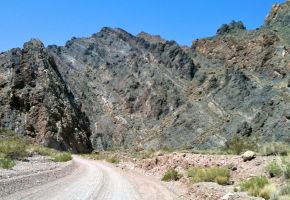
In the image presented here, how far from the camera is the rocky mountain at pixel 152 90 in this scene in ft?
301

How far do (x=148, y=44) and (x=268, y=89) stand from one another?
6376 cm

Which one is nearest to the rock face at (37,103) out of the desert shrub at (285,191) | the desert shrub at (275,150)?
the desert shrub at (275,150)

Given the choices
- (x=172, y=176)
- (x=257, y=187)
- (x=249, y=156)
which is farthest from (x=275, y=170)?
(x=172, y=176)

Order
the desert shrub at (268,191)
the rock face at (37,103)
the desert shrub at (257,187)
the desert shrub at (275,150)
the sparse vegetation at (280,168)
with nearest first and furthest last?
the desert shrub at (268,191) → the desert shrub at (257,187) → the sparse vegetation at (280,168) → the desert shrub at (275,150) → the rock face at (37,103)

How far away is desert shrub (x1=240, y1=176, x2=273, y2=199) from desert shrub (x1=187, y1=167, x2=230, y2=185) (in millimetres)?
3022

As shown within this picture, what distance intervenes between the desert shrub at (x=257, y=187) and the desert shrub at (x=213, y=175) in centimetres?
302

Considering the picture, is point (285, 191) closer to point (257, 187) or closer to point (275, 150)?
point (257, 187)

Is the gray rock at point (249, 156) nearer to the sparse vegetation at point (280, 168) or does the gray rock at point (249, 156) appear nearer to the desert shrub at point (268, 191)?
the sparse vegetation at point (280, 168)

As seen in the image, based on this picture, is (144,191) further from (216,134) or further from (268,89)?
(268,89)

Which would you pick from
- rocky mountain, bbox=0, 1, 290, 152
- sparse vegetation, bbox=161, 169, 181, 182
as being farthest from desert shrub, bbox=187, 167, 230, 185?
rocky mountain, bbox=0, 1, 290, 152

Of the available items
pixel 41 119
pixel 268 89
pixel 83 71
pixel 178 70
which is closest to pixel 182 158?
pixel 41 119

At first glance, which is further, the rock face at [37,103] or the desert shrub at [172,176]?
the rock face at [37,103]

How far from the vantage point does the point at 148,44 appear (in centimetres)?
15425

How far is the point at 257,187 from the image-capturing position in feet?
52.7
